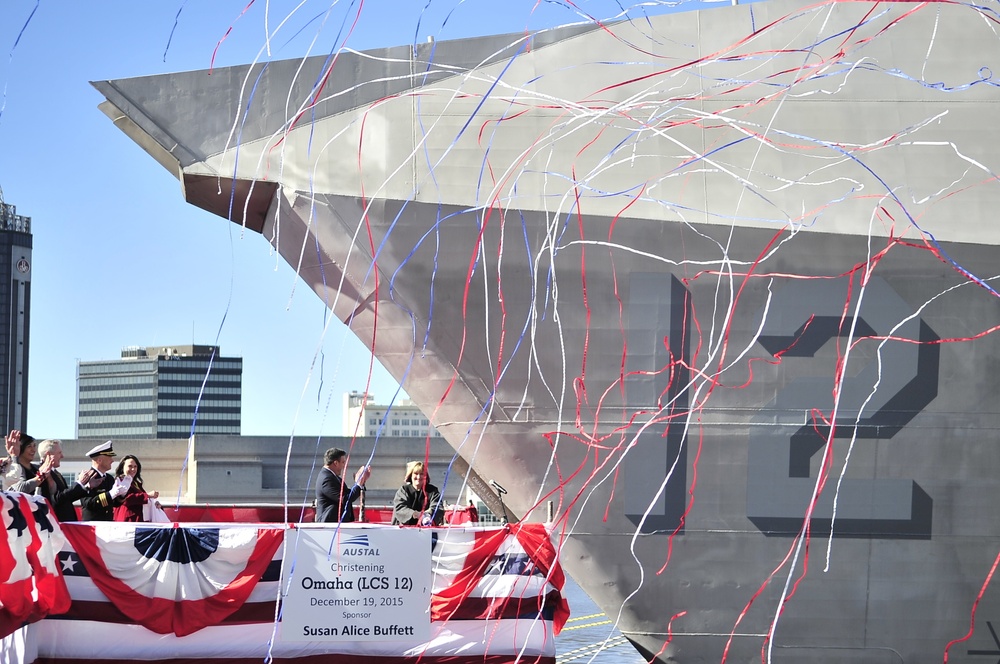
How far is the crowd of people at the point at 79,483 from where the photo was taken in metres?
7.20

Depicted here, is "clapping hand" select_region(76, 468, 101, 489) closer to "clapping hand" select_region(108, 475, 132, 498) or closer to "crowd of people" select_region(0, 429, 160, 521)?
"crowd of people" select_region(0, 429, 160, 521)

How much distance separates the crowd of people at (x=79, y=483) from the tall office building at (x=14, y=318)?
13260 centimetres

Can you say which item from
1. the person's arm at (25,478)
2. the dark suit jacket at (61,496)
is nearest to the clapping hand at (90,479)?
the dark suit jacket at (61,496)

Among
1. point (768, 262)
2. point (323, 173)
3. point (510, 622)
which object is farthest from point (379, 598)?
point (768, 262)

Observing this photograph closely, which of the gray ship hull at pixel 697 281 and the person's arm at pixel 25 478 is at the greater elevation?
the gray ship hull at pixel 697 281

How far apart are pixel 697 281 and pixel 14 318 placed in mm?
143666

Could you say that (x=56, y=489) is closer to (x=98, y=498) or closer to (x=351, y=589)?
(x=98, y=498)

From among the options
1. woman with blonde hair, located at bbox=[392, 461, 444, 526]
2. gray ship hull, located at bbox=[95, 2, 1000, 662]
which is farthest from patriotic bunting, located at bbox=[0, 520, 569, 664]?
woman with blonde hair, located at bbox=[392, 461, 444, 526]

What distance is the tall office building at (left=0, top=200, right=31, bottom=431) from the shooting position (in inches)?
5157

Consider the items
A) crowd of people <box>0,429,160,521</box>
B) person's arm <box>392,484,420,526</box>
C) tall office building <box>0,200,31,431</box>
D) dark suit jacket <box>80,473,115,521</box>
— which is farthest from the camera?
tall office building <box>0,200,31,431</box>

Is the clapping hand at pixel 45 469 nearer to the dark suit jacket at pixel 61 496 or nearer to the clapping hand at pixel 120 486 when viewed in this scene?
the dark suit jacket at pixel 61 496

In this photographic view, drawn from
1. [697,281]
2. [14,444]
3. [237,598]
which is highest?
[697,281]

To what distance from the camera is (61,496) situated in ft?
23.9

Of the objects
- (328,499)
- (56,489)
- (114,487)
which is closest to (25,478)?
(56,489)
